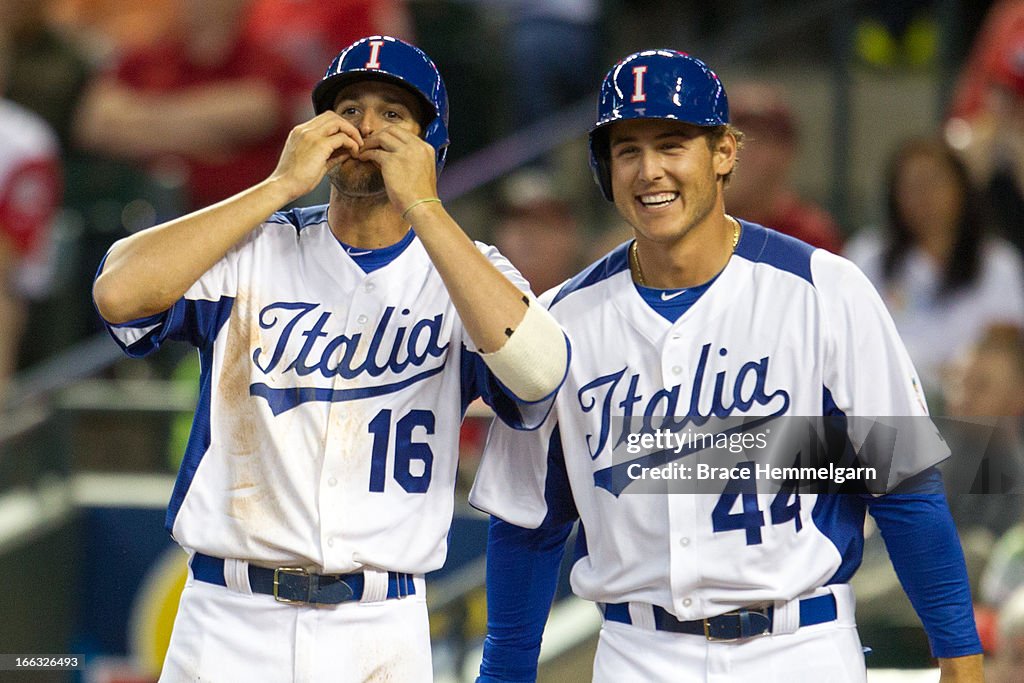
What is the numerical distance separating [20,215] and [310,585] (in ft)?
12.3

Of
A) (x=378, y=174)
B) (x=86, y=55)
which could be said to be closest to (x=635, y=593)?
(x=378, y=174)

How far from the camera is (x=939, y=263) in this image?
5078 mm

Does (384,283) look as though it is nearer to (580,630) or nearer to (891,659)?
(891,659)

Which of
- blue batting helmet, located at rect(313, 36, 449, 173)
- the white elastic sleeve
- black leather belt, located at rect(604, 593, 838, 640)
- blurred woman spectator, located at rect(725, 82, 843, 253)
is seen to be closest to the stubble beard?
blue batting helmet, located at rect(313, 36, 449, 173)

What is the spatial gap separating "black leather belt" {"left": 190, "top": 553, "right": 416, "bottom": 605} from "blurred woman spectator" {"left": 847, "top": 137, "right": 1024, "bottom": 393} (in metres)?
2.94

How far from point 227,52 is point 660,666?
13.1ft

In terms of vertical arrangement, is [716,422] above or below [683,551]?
above

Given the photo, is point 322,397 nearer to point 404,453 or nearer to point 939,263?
point 404,453

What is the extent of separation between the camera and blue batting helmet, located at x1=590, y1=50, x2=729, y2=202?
2430 millimetres

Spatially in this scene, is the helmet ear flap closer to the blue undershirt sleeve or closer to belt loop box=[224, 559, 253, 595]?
the blue undershirt sleeve

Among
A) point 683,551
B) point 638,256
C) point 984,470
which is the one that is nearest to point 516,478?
point 683,551

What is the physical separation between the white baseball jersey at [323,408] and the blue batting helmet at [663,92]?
0.35m

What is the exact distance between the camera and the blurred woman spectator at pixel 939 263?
196 inches

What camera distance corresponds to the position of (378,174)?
247cm
